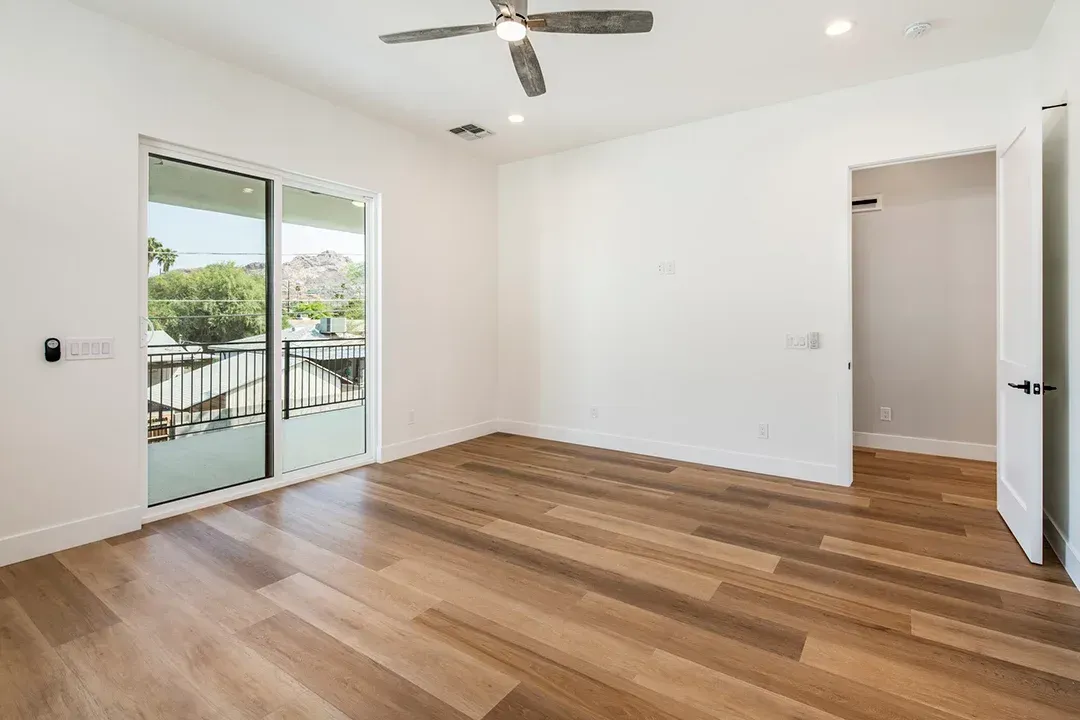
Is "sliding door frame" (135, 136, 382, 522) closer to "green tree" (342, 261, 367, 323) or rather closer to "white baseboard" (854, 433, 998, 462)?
"green tree" (342, 261, 367, 323)


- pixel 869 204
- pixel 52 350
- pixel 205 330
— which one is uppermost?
pixel 869 204

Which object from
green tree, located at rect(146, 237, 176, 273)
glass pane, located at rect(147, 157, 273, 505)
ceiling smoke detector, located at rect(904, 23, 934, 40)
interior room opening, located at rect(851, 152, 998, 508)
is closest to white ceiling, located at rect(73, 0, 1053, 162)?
ceiling smoke detector, located at rect(904, 23, 934, 40)

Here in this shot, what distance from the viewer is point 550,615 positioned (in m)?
2.20

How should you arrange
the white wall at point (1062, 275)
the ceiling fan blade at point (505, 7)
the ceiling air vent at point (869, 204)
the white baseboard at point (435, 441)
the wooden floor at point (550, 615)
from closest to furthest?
the wooden floor at point (550, 615), the ceiling fan blade at point (505, 7), the white wall at point (1062, 275), the white baseboard at point (435, 441), the ceiling air vent at point (869, 204)

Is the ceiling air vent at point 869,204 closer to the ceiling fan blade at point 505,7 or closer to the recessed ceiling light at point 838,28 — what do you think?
the recessed ceiling light at point 838,28

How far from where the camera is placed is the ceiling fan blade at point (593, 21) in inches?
95.7

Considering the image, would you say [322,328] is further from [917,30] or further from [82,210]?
[917,30]

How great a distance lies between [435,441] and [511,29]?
12.2 ft

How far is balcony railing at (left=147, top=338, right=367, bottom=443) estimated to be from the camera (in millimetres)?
3430

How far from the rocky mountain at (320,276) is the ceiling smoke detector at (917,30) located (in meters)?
4.19

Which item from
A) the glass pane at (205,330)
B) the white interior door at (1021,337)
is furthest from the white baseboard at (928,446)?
the glass pane at (205,330)

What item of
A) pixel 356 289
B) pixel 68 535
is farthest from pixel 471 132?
pixel 68 535

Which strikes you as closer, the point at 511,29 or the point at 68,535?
the point at 511,29

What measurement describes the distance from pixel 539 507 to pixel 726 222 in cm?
283
